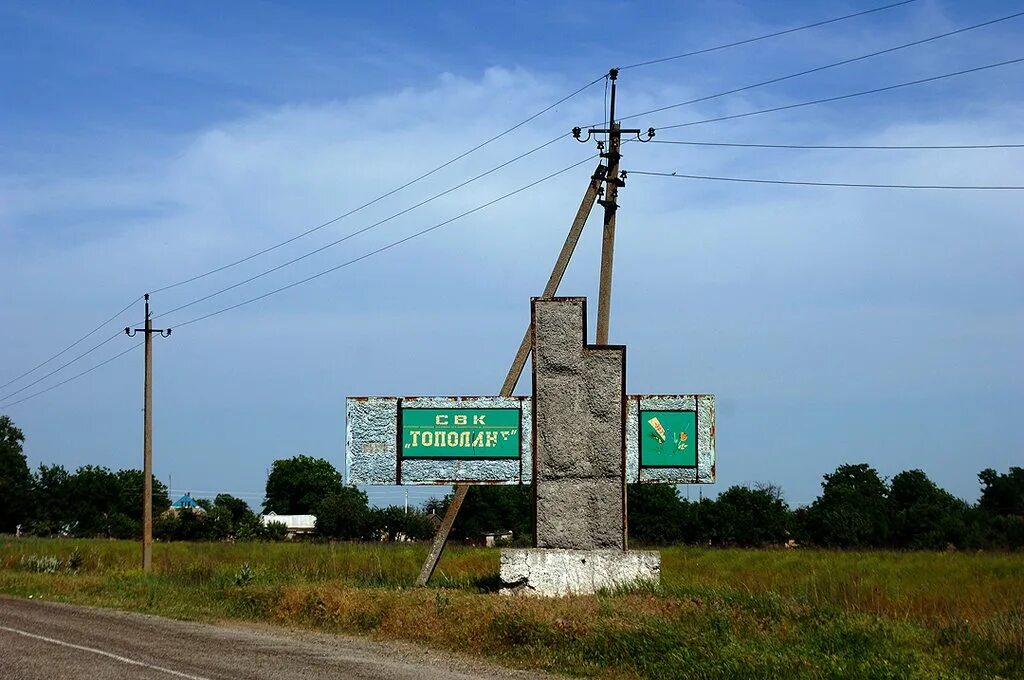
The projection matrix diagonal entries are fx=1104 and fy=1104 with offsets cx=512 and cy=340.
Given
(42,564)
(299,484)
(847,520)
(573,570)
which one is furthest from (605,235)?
(299,484)

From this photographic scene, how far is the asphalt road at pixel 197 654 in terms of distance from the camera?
38.9ft

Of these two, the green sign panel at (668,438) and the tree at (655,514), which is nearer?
the green sign panel at (668,438)

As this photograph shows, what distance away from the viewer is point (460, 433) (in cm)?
1845

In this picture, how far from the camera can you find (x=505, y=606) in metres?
15.1

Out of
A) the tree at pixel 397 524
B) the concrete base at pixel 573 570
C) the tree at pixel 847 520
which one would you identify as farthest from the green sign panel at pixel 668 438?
the tree at pixel 397 524

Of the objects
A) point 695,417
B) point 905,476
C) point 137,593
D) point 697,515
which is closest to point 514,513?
point 697,515

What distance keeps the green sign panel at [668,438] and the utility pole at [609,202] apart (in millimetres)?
2885

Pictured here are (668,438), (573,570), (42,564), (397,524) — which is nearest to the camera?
(573,570)

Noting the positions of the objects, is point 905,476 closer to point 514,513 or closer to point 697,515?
point 697,515

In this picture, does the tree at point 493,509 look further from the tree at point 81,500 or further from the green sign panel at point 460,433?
the green sign panel at point 460,433

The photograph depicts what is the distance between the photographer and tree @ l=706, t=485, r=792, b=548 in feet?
192

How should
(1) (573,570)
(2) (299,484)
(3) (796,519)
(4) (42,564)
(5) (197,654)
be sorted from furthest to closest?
(2) (299,484)
(3) (796,519)
(4) (42,564)
(1) (573,570)
(5) (197,654)

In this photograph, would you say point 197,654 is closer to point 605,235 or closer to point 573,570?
point 573,570

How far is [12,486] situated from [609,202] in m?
76.8
